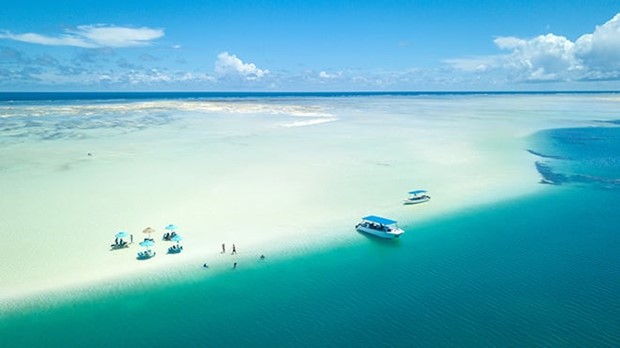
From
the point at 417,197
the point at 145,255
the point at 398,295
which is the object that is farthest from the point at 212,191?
the point at 398,295

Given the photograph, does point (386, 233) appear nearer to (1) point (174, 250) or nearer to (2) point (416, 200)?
(2) point (416, 200)

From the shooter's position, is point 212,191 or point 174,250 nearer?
point 174,250

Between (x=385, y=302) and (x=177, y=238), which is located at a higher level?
(x=177, y=238)

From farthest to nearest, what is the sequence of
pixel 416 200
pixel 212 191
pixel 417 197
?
1. pixel 212 191
2. pixel 417 197
3. pixel 416 200

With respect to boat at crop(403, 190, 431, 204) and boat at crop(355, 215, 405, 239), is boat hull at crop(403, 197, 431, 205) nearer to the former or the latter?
boat at crop(403, 190, 431, 204)

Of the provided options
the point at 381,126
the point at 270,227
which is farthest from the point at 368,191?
the point at 381,126

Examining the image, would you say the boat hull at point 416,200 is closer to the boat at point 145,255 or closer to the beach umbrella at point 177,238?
the beach umbrella at point 177,238
